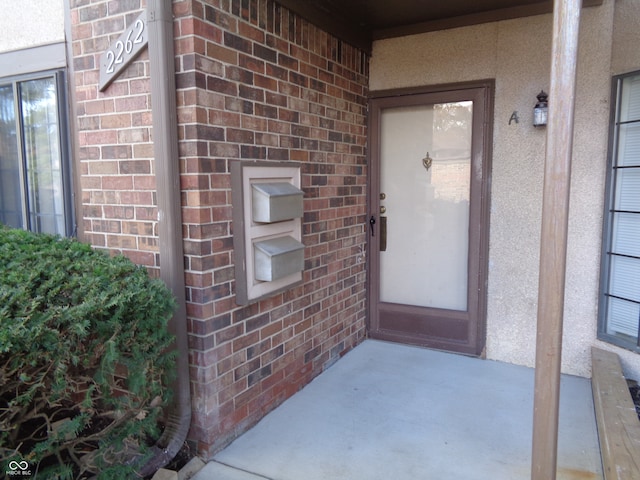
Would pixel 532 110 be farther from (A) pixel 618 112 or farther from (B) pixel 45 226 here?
(B) pixel 45 226

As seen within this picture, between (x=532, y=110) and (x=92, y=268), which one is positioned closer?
(x=92, y=268)

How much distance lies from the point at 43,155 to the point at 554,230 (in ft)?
10.1

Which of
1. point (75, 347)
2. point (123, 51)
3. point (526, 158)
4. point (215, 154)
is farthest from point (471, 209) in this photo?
point (75, 347)

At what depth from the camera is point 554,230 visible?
5.67 feet

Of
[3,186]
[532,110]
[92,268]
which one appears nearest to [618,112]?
[532,110]

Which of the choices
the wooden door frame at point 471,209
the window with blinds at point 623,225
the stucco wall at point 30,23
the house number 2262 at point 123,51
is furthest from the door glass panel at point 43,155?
the window with blinds at point 623,225

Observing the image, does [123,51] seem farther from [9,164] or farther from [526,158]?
[526,158]

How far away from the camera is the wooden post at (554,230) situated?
1.67 m

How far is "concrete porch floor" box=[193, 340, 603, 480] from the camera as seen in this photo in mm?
2312

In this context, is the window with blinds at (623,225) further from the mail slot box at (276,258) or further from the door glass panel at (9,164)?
the door glass panel at (9,164)

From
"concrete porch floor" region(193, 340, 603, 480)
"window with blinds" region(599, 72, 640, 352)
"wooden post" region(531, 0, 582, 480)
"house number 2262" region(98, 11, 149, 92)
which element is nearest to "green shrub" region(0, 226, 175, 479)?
"concrete porch floor" region(193, 340, 603, 480)

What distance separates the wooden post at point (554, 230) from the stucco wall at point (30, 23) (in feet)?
8.78

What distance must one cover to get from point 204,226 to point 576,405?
250 cm

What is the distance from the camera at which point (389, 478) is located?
225 cm
